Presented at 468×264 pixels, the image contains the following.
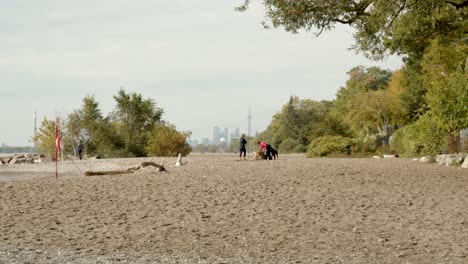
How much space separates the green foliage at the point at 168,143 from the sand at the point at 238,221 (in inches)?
1081

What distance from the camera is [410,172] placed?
22344 millimetres

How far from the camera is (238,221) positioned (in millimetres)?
11742

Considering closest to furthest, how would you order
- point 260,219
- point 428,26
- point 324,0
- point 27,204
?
1. point 260,219
2. point 27,204
3. point 324,0
4. point 428,26

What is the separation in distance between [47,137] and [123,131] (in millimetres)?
11990

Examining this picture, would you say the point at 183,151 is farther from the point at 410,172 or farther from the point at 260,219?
the point at 260,219

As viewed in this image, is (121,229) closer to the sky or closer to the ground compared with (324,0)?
closer to the ground

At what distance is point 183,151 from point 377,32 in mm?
26709

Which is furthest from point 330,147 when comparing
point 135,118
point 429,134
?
point 135,118

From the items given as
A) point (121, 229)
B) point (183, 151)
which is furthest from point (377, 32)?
point (183, 151)

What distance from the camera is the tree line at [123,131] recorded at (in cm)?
4753

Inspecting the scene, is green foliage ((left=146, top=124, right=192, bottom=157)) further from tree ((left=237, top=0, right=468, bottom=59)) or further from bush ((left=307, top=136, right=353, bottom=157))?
tree ((left=237, top=0, right=468, bottom=59))

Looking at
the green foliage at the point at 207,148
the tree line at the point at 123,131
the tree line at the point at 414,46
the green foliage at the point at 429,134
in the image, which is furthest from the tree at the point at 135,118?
the green foliage at the point at 207,148

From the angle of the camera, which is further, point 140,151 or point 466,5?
point 140,151

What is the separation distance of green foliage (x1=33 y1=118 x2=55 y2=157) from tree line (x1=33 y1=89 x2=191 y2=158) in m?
3.55
